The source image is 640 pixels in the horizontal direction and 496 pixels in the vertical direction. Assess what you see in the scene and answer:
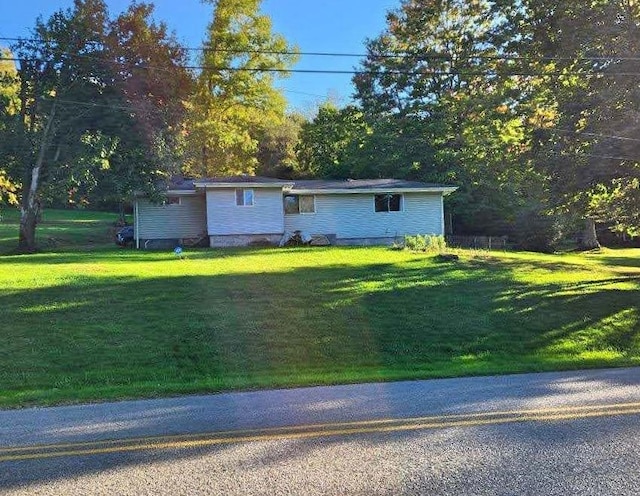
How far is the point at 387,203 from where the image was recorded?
29.2 m

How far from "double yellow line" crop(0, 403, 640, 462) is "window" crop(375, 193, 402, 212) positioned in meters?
23.4

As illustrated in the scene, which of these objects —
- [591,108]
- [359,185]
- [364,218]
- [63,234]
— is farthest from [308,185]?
[591,108]

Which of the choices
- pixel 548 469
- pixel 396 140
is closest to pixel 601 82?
pixel 548 469

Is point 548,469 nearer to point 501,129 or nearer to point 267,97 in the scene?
point 501,129

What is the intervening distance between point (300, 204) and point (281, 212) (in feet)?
5.25

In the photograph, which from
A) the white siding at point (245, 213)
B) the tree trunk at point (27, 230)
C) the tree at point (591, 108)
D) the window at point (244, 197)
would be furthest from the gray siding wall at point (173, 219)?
the tree at point (591, 108)

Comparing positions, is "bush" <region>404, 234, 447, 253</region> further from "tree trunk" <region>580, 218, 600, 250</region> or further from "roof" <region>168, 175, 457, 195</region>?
"tree trunk" <region>580, 218, 600, 250</region>

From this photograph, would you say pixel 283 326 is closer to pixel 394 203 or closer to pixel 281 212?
pixel 281 212

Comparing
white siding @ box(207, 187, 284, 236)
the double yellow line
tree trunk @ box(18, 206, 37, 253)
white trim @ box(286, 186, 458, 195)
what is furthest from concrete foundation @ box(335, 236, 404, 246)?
the double yellow line

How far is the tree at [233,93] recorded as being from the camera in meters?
38.3

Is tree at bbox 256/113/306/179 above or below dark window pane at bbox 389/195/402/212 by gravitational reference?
above

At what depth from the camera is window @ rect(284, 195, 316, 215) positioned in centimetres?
2856

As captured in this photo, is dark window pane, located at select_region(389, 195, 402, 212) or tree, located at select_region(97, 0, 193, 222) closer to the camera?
tree, located at select_region(97, 0, 193, 222)

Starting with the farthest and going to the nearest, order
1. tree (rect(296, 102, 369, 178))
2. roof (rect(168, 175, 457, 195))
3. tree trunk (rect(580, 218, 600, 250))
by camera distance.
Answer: tree (rect(296, 102, 369, 178)) < tree trunk (rect(580, 218, 600, 250)) < roof (rect(168, 175, 457, 195))
